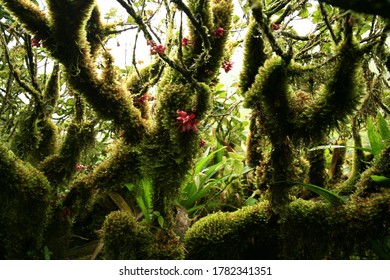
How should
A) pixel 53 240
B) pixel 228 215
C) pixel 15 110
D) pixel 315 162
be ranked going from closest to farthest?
pixel 228 215 < pixel 53 240 < pixel 315 162 < pixel 15 110

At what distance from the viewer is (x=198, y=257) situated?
1.57m

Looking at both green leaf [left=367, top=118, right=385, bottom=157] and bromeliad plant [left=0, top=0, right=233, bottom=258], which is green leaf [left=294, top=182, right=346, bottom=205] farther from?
bromeliad plant [left=0, top=0, right=233, bottom=258]

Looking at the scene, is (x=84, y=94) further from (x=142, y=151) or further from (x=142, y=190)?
(x=142, y=190)

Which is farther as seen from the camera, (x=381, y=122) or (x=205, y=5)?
(x=381, y=122)

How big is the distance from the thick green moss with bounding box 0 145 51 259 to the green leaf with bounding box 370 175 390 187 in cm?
173

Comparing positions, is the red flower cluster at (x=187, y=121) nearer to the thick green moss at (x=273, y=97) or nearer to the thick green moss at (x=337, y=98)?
the thick green moss at (x=273, y=97)

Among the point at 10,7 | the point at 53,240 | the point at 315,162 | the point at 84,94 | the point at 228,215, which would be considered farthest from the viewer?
the point at 315,162

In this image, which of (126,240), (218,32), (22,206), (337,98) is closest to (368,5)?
(337,98)

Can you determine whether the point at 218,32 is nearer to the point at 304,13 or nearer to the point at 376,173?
the point at 304,13

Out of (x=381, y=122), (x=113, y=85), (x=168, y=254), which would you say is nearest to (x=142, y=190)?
(x=168, y=254)

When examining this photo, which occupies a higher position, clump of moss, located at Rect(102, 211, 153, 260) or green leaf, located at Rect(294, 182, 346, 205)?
green leaf, located at Rect(294, 182, 346, 205)

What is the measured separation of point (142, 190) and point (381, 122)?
5.12ft

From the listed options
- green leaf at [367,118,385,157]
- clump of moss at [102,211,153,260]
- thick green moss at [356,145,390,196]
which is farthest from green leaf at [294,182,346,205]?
clump of moss at [102,211,153,260]

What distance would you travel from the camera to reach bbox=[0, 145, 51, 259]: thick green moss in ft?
5.04
